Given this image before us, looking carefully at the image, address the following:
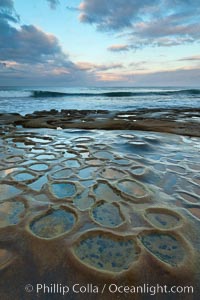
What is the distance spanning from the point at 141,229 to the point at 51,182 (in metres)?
1.51

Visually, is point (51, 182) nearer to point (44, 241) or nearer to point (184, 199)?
point (44, 241)

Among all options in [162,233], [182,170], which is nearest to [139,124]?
[182,170]

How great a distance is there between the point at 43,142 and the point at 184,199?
403cm

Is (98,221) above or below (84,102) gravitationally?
above

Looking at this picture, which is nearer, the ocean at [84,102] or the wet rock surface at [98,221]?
the wet rock surface at [98,221]

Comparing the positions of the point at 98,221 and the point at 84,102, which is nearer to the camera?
the point at 98,221

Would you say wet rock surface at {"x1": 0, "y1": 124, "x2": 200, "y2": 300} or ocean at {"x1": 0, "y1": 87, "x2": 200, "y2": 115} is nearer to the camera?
wet rock surface at {"x1": 0, "y1": 124, "x2": 200, "y2": 300}

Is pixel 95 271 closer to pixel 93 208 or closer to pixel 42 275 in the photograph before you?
pixel 42 275

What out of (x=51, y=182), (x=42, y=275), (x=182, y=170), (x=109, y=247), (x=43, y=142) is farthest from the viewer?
(x=43, y=142)

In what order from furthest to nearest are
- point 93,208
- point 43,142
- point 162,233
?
point 43,142, point 93,208, point 162,233

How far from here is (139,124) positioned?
780 centimetres

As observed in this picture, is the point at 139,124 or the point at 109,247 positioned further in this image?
the point at 139,124

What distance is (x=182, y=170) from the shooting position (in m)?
3.33

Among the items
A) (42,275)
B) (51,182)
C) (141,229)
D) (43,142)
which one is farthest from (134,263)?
(43,142)
